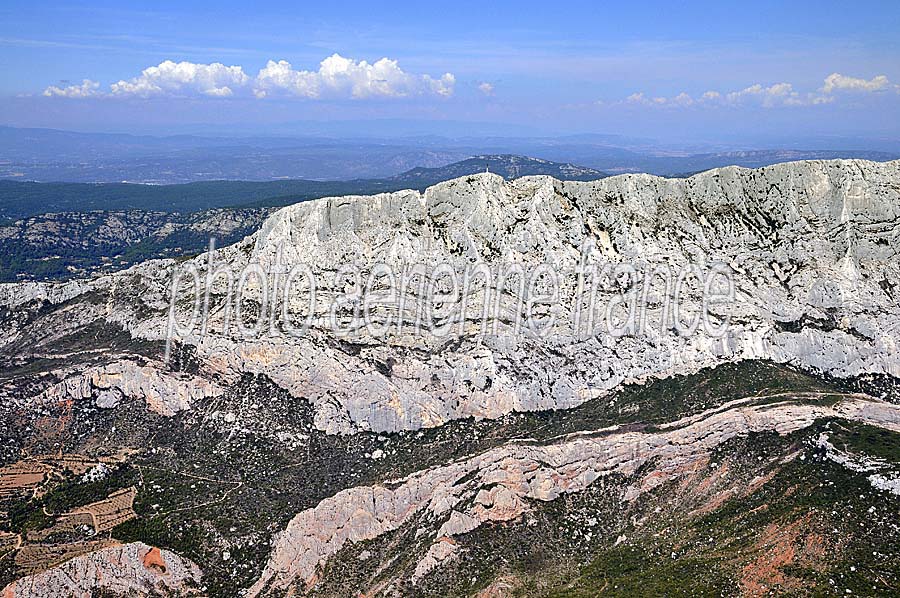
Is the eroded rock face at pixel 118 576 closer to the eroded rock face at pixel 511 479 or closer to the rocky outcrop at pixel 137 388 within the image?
the eroded rock face at pixel 511 479

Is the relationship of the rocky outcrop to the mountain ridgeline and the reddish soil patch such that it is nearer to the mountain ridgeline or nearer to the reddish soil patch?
the mountain ridgeline

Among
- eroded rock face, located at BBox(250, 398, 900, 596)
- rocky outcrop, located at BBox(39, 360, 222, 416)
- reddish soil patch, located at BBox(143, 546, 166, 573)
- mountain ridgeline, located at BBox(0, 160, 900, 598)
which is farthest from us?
rocky outcrop, located at BBox(39, 360, 222, 416)

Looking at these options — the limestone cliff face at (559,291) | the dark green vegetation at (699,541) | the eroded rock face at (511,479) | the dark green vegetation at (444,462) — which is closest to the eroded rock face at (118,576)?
the dark green vegetation at (444,462)

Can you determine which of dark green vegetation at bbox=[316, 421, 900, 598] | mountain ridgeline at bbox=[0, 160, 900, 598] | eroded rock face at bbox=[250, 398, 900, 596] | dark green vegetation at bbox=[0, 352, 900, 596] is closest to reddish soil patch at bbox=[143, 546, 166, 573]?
mountain ridgeline at bbox=[0, 160, 900, 598]

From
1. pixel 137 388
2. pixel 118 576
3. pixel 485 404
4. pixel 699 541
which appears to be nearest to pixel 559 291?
pixel 485 404

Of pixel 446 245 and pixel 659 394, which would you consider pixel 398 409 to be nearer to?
pixel 446 245

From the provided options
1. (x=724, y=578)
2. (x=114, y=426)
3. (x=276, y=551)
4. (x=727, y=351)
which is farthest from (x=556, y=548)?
(x=114, y=426)
